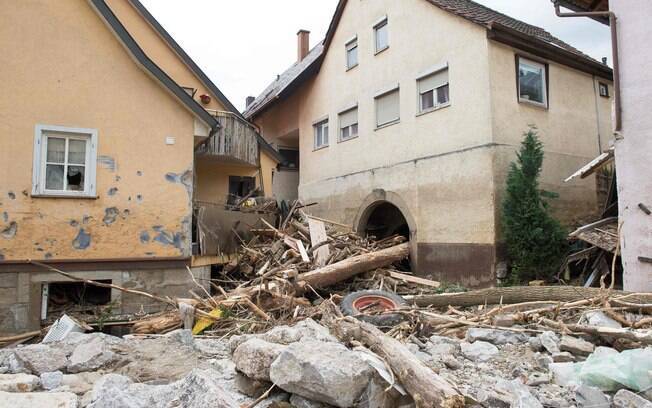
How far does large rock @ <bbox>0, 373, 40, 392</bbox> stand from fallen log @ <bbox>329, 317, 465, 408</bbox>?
2932 millimetres

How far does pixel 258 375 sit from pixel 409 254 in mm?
9079

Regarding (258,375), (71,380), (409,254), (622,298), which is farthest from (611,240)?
(71,380)

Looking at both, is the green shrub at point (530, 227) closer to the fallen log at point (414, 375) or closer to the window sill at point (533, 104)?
the window sill at point (533, 104)

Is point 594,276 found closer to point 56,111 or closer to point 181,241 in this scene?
point 181,241

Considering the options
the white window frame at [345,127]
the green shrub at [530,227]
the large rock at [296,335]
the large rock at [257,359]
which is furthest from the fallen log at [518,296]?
the white window frame at [345,127]

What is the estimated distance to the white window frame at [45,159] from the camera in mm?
7988

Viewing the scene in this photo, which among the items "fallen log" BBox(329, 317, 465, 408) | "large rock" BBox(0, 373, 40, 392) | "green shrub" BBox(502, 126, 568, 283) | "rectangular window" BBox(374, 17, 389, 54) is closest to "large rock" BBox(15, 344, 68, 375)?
"large rock" BBox(0, 373, 40, 392)

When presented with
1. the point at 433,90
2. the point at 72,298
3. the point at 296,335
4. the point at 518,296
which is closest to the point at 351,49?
the point at 433,90

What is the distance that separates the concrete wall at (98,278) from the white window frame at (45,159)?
154cm

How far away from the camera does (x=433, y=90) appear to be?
1195 cm

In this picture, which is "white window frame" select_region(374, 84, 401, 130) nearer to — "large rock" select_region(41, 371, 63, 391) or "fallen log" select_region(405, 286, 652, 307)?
"fallen log" select_region(405, 286, 652, 307)

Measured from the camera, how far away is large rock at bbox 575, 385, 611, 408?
298 centimetres

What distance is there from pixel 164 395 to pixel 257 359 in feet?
2.47

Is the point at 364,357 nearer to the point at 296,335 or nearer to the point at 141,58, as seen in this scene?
the point at 296,335
